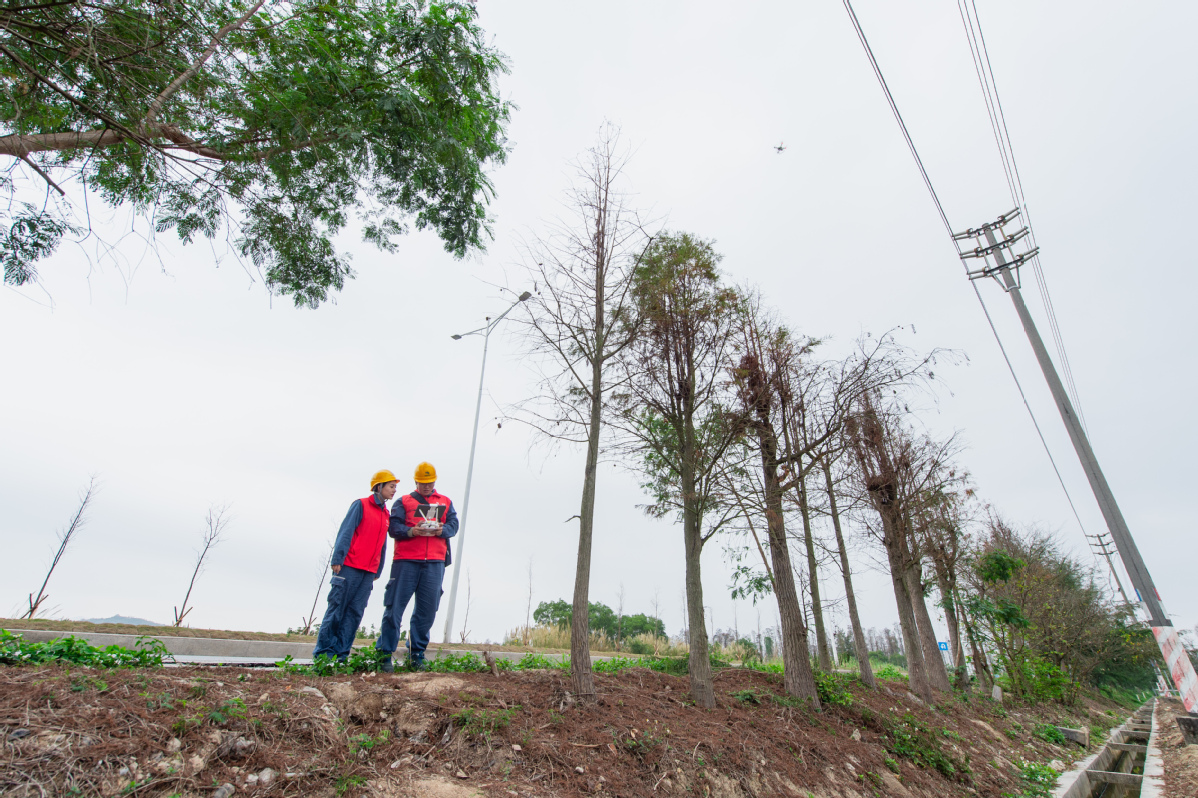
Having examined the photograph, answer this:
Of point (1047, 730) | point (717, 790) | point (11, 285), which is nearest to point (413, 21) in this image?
point (11, 285)

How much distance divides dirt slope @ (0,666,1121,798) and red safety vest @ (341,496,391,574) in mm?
1236

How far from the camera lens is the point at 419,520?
17.4ft

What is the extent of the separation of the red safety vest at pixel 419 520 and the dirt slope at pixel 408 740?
4.07 ft

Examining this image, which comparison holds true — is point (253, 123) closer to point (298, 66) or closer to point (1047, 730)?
point (298, 66)

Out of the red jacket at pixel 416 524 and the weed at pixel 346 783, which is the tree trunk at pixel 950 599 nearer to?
the red jacket at pixel 416 524

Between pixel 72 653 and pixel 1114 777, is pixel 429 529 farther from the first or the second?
pixel 1114 777

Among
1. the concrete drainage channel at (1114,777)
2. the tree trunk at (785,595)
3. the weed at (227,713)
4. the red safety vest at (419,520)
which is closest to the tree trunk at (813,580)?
the tree trunk at (785,595)

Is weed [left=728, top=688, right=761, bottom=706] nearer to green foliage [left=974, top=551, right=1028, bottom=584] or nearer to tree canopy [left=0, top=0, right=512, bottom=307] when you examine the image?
tree canopy [left=0, top=0, right=512, bottom=307]

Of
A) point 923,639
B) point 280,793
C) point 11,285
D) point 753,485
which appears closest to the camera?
point 280,793

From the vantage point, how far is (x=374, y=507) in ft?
17.4

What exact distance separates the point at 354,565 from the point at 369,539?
0.89 feet

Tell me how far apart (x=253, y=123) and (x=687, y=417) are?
18.8 ft

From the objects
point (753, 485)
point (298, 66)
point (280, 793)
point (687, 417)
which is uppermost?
point (298, 66)

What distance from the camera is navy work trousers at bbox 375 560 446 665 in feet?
16.3
